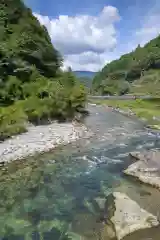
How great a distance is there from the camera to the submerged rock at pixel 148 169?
70.9ft

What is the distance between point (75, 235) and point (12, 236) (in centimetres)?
312

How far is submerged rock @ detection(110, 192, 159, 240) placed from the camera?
1483 cm

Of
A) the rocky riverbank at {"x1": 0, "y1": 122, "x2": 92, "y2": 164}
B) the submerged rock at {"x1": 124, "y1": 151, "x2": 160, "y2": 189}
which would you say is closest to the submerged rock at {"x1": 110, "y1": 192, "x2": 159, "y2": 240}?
the submerged rock at {"x1": 124, "y1": 151, "x2": 160, "y2": 189}

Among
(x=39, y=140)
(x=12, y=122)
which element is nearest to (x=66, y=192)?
(x=39, y=140)

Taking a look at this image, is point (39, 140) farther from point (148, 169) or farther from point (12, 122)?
point (148, 169)

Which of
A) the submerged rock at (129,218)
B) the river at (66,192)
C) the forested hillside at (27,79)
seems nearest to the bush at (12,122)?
the forested hillside at (27,79)

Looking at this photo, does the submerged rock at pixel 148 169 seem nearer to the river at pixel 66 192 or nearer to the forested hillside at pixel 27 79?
the river at pixel 66 192

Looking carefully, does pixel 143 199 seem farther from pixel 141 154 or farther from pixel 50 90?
pixel 50 90

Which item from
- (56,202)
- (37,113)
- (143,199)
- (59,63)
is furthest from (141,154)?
(59,63)

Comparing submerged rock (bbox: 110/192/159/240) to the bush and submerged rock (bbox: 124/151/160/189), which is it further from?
the bush

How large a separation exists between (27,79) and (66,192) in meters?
37.5

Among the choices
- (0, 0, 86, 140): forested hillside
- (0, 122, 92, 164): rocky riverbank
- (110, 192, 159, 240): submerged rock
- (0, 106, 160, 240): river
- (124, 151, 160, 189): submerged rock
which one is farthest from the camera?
(0, 0, 86, 140): forested hillside

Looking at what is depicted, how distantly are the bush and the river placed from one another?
22.6ft

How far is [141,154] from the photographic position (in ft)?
93.0
